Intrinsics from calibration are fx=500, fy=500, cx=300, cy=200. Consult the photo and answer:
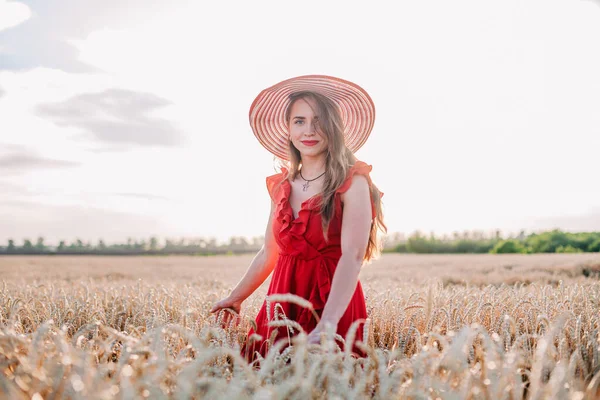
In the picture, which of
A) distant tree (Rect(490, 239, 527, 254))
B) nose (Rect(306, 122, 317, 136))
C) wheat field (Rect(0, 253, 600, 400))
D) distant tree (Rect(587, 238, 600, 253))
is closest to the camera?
wheat field (Rect(0, 253, 600, 400))

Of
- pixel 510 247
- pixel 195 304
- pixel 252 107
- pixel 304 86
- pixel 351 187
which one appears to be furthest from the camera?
pixel 510 247

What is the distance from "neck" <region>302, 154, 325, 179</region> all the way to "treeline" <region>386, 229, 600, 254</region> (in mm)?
14613

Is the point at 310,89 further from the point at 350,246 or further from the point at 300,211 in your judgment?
the point at 350,246

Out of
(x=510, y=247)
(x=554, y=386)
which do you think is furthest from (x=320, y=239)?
(x=510, y=247)

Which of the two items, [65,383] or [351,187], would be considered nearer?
[65,383]

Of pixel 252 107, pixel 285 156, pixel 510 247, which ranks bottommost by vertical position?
pixel 510 247

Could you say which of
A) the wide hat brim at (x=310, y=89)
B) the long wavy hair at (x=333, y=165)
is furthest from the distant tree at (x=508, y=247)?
the long wavy hair at (x=333, y=165)

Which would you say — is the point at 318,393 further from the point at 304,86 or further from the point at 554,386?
the point at 304,86

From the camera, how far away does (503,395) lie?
5.51ft

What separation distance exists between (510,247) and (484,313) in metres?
17.1

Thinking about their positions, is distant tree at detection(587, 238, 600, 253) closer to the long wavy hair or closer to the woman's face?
the long wavy hair

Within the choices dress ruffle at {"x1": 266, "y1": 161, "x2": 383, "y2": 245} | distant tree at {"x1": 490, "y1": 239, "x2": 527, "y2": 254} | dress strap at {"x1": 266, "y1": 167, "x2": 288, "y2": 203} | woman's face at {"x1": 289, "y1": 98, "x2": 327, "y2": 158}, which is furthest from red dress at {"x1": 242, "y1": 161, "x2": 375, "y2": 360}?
distant tree at {"x1": 490, "y1": 239, "x2": 527, "y2": 254}

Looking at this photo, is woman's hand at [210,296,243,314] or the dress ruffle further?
woman's hand at [210,296,243,314]

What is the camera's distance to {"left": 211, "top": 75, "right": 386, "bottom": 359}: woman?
2783mm
